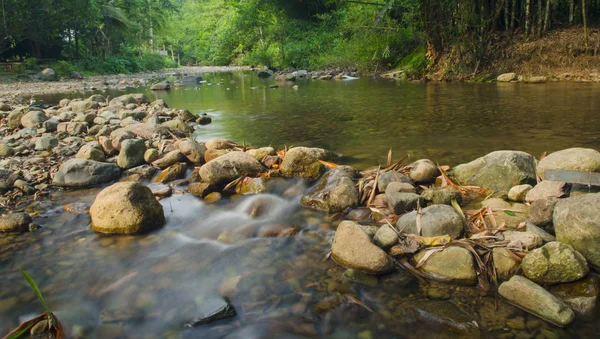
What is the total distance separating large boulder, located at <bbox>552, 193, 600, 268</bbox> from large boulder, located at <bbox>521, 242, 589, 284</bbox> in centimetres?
10

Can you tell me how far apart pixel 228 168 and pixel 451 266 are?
2.52 m

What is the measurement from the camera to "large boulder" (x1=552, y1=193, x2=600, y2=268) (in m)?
2.21

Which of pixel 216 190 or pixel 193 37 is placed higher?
pixel 193 37

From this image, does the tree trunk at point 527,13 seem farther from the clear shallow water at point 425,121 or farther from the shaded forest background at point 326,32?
the clear shallow water at point 425,121

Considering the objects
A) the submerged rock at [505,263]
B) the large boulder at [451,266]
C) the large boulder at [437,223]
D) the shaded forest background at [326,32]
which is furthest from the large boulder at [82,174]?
the shaded forest background at [326,32]

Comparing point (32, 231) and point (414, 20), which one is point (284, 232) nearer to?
point (32, 231)

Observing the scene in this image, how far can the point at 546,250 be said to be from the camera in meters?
2.20

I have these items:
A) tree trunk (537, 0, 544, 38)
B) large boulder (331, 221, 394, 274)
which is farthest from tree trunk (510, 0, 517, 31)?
large boulder (331, 221, 394, 274)

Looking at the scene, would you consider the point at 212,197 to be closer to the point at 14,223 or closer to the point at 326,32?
the point at 14,223

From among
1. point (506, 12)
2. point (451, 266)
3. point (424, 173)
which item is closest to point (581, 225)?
point (451, 266)

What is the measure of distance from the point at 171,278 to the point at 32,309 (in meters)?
0.76

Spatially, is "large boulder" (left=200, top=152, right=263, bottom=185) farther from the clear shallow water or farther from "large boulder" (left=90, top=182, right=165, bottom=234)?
the clear shallow water

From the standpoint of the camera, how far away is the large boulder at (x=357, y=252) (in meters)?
2.44

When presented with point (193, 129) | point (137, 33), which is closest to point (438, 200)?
point (193, 129)
